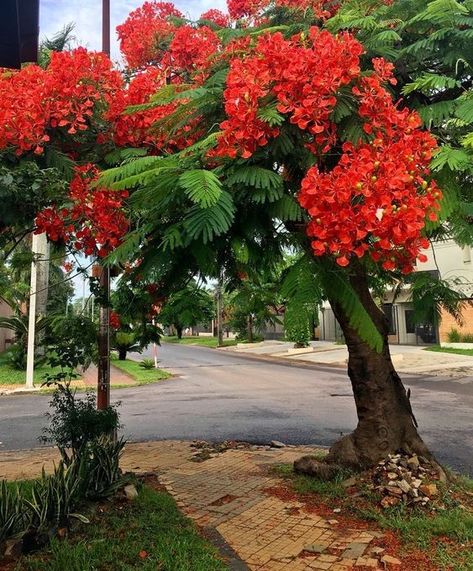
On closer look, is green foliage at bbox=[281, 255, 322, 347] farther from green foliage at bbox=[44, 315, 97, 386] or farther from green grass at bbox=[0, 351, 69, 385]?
green grass at bbox=[0, 351, 69, 385]

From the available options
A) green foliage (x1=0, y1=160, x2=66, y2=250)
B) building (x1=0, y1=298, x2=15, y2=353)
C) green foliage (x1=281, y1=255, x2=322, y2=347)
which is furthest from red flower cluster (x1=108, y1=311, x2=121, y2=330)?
building (x1=0, y1=298, x2=15, y2=353)

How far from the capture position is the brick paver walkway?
150 inches

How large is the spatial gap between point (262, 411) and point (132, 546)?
7.60 m

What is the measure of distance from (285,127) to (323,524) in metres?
3.27

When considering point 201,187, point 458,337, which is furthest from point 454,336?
point 201,187

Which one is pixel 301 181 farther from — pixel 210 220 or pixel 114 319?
pixel 114 319

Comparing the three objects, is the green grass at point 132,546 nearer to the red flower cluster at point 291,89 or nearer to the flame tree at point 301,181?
the flame tree at point 301,181

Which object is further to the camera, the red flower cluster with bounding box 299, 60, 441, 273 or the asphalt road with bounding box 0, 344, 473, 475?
the asphalt road with bounding box 0, 344, 473, 475

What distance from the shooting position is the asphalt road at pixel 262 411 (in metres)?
8.71

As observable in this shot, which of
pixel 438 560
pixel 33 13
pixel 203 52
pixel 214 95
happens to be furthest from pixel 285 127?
pixel 438 560

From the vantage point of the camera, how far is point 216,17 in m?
6.10

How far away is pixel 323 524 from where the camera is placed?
4.44m

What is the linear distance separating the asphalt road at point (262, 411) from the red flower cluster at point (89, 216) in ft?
17.0

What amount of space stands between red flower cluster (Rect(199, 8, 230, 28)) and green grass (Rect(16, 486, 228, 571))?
5095 mm
